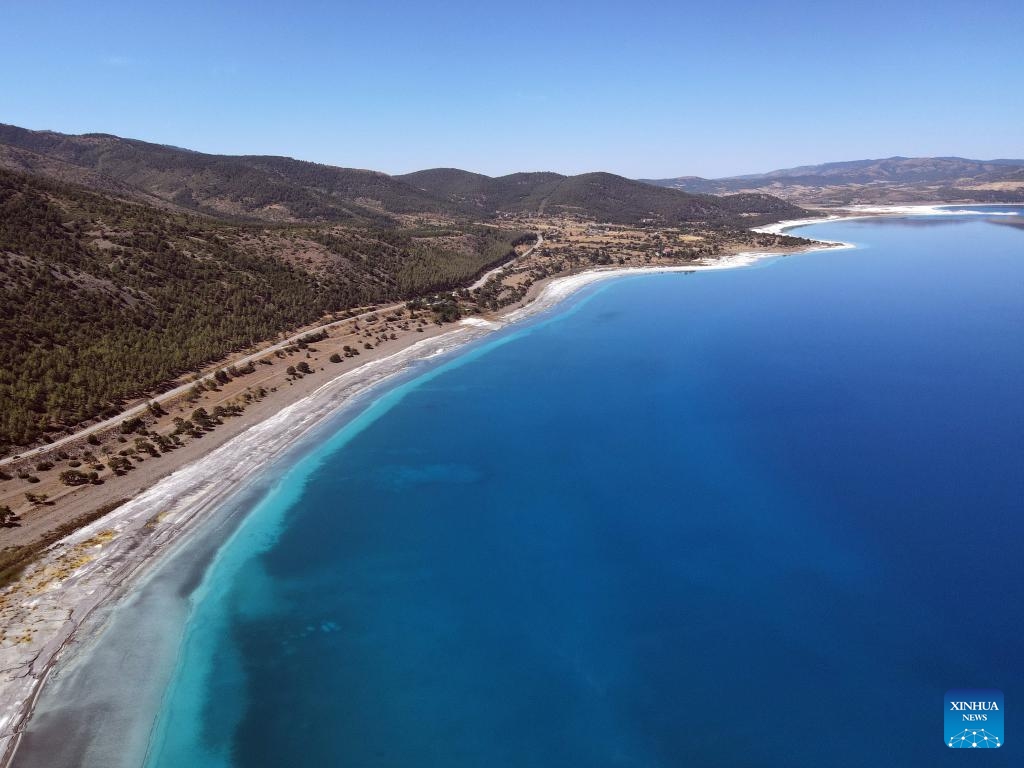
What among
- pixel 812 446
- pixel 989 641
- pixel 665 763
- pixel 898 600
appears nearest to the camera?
pixel 665 763

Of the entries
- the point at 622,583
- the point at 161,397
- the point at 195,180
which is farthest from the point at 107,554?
the point at 195,180

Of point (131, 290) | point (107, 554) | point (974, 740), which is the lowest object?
point (974, 740)

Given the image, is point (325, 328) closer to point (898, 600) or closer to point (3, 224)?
point (3, 224)

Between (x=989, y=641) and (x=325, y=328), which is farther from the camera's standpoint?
(x=325, y=328)

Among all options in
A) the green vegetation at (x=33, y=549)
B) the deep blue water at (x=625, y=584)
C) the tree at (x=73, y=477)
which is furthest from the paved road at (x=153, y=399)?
the deep blue water at (x=625, y=584)

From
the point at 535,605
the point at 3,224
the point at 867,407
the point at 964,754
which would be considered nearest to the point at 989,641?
the point at 964,754

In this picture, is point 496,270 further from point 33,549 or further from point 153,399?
point 33,549

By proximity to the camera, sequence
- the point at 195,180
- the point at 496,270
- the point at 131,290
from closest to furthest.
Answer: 1. the point at 131,290
2. the point at 496,270
3. the point at 195,180
